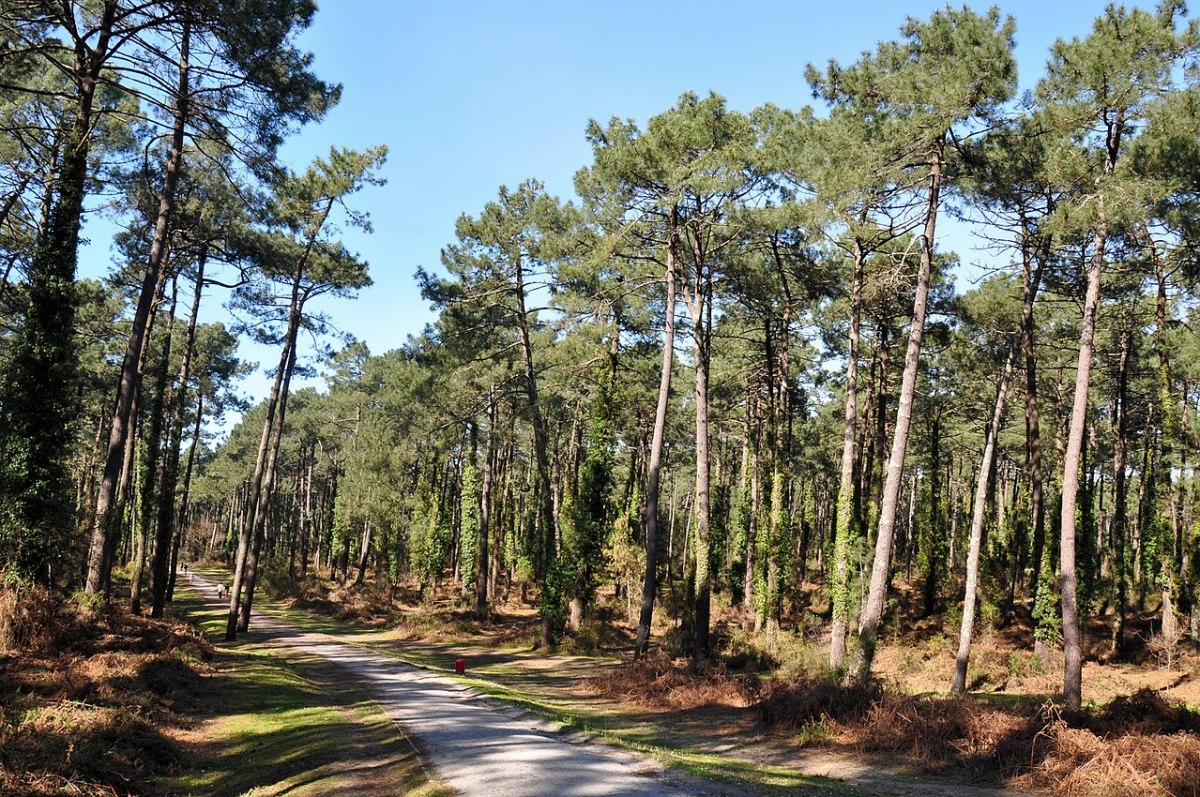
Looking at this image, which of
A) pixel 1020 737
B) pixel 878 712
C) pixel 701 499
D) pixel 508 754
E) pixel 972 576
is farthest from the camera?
pixel 701 499

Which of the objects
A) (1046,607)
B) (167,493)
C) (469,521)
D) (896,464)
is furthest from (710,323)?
(469,521)

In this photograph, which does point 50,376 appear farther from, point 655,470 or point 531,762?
point 655,470

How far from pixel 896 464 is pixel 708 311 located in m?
10.1

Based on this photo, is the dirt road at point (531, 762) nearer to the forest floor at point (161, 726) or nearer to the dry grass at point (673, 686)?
the forest floor at point (161, 726)

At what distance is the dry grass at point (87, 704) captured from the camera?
759cm

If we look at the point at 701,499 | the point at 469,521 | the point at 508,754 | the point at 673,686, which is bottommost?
the point at 673,686

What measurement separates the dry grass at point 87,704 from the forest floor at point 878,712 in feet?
21.1

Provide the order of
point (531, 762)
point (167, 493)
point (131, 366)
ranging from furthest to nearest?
point (167, 493) → point (131, 366) → point (531, 762)

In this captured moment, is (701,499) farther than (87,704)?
Yes

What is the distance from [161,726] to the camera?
36.4 feet

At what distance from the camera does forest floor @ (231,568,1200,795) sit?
9195 millimetres

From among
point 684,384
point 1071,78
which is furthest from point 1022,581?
point 1071,78

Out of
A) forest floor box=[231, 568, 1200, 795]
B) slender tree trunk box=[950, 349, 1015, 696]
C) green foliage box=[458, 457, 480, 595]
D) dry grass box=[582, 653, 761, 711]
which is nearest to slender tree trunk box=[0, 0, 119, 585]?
forest floor box=[231, 568, 1200, 795]

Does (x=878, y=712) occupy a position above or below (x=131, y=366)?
below
